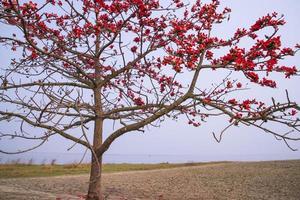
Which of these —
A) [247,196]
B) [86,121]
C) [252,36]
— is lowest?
[247,196]

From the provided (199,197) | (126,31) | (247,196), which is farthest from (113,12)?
(247,196)

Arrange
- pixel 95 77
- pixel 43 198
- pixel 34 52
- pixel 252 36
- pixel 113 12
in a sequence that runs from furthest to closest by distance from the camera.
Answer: pixel 43 198 < pixel 95 77 < pixel 34 52 < pixel 113 12 < pixel 252 36

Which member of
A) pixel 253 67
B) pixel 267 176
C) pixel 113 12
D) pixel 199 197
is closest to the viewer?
pixel 253 67

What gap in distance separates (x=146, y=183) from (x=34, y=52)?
9.76m

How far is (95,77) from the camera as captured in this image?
291 inches

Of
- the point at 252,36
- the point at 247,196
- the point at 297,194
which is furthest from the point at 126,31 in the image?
the point at 297,194

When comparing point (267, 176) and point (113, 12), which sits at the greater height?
point (113, 12)

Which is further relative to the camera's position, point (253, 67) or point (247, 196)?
point (247, 196)

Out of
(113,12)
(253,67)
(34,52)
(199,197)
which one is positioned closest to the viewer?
(253,67)

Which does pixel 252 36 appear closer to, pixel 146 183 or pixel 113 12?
pixel 113 12

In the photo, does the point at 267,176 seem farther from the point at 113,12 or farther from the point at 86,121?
the point at 113,12

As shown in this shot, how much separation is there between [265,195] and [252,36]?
8.16 meters

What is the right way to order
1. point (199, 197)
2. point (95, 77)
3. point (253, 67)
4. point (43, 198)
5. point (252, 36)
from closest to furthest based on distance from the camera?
point (253, 67)
point (252, 36)
point (95, 77)
point (43, 198)
point (199, 197)

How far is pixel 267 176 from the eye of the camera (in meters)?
16.2
